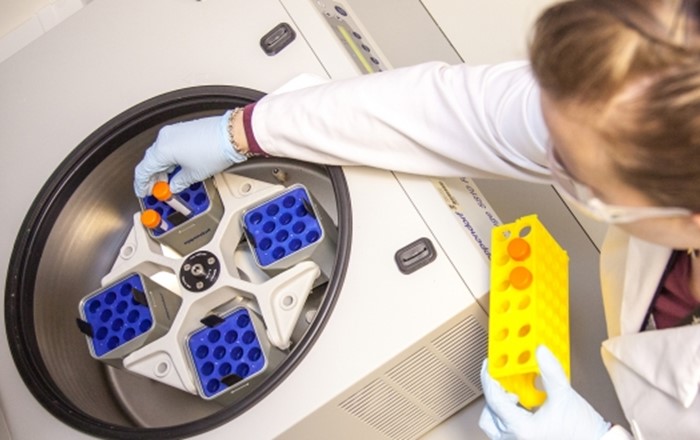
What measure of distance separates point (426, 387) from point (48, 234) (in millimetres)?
728

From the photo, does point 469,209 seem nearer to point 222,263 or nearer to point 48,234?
point 222,263

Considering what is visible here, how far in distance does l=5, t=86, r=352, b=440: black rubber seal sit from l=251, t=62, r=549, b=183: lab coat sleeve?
0.08 m

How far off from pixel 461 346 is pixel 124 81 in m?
0.77

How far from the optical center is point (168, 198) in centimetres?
133

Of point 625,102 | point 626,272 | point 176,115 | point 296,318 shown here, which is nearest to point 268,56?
point 176,115

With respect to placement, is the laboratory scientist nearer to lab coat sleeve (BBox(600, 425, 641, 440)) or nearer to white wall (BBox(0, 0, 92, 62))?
lab coat sleeve (BBox(600, 425, 641, 440))

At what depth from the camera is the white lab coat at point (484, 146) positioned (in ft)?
3.16

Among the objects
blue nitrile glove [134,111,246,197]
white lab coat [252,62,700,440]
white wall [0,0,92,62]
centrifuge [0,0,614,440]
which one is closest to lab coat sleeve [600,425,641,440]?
white lab coat [252,62,700,440]

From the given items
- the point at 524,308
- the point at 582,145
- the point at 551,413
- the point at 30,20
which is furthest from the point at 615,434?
the point at 30,20

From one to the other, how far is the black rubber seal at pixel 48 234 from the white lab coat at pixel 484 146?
0.28 ft

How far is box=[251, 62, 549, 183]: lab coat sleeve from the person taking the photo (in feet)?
3.39

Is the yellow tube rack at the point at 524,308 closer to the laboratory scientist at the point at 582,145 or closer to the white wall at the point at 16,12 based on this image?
the laboratory scientist at the point at 582,145

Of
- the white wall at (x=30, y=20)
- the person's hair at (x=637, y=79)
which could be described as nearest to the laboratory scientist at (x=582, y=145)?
the person's hair at (x=637, y=79)

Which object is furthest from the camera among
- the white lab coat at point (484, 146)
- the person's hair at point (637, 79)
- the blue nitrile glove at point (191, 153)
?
the blue nitrile glove at point (191, 153)
